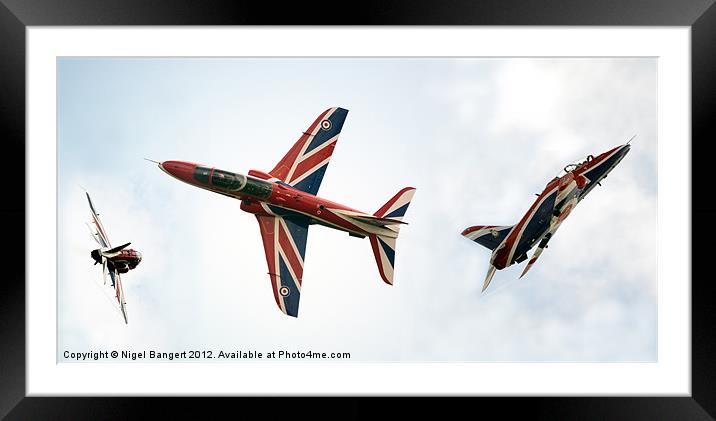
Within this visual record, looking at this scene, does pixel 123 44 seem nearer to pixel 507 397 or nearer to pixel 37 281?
pixel 37 281

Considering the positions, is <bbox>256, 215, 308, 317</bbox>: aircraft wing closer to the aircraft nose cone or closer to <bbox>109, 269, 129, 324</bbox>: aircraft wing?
the aircraft nose cone

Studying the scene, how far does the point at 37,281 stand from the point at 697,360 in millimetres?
4823

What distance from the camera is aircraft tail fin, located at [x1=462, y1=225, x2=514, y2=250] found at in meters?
4.50

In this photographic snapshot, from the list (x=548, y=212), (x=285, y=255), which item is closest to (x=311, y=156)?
(x=285, y=255)

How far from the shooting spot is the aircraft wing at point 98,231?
14.5ft

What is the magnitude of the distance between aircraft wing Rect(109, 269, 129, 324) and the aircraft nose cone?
85 cm

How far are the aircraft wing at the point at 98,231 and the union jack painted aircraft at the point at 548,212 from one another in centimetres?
270

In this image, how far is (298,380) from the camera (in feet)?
14.1

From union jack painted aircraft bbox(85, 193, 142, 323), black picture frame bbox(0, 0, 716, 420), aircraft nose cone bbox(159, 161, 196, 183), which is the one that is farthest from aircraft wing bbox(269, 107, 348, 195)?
union jack painted aircraft bbox(85, 193, 142, 323)

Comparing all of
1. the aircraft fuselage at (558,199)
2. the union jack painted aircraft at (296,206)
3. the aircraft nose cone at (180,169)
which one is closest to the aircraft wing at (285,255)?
the union jack painted aircraft at (296,206)

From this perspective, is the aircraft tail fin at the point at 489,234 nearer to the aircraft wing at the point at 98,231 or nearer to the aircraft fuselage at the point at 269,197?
the aircraft fuselage at the point at 269,197

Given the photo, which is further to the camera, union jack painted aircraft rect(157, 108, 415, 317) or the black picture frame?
union jack painted aircraft rect(157, 108, 415, 317)

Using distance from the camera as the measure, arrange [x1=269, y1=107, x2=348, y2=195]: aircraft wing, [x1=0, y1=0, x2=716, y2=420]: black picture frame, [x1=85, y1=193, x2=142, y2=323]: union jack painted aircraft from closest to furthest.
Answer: [x1=0, y1=0, x2=716, y2=420]: black picture frame, [x1=85, y1=193, x2=142, y2=323]: union jack painted aircraft, [x1=269, y1=107, x2=348, y2=195]: aircraft wing

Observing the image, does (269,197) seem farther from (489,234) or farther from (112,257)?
(489,234)
